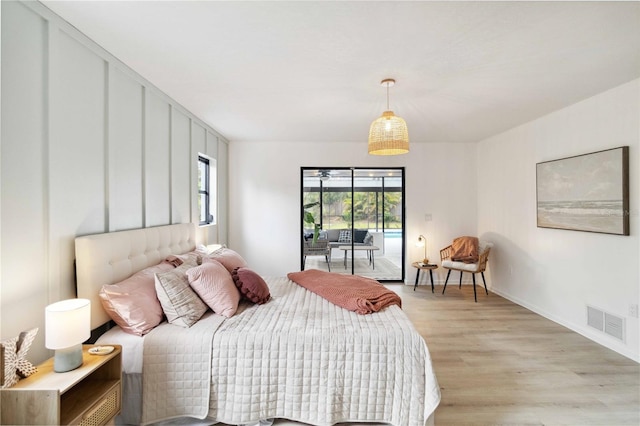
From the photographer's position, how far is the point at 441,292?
4566mm

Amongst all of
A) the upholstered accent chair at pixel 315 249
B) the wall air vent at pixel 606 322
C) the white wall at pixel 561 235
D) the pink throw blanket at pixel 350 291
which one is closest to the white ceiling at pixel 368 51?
the white wall at pixel 561 235

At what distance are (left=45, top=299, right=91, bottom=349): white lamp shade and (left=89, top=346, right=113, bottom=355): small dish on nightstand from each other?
170 millimetres

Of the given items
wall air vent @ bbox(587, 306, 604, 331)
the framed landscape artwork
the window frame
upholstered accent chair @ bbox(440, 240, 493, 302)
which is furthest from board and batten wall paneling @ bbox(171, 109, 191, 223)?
wall air vent @ bbox(587, 306, 604, 331)

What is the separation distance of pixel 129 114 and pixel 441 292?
4.69 meters

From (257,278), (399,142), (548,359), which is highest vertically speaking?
(399,142)

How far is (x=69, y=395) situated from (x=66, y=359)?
0.23m

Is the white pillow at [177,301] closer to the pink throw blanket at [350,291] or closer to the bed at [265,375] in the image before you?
the bed at [265,375]

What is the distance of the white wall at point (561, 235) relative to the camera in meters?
2.62

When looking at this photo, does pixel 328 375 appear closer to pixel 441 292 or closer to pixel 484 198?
pixel 441 292

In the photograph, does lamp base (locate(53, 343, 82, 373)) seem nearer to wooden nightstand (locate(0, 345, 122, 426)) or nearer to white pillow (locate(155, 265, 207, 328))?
wooden nightstand (locate(0, 345, 122, 426))

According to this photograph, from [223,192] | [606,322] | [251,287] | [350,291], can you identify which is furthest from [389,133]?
[223,192]

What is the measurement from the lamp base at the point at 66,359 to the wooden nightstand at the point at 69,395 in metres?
0.02

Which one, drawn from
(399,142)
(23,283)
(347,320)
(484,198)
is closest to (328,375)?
(347,320)

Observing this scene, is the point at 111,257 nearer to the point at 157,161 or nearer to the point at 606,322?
the point at 157,161
